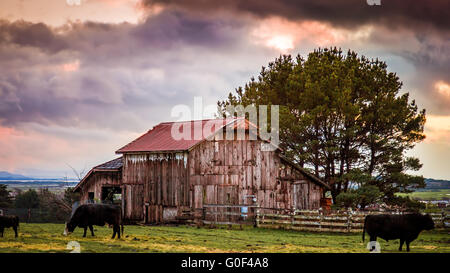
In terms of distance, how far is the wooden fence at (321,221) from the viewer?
27.4 meters

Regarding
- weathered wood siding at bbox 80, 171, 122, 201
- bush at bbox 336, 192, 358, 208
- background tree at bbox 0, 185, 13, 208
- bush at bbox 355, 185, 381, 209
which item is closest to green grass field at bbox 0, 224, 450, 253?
bush at bbox 355, 185, 381, 209

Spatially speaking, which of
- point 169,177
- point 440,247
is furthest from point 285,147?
point 440,247

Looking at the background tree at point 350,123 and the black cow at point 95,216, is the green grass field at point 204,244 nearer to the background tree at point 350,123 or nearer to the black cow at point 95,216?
the black cow at point 95,216

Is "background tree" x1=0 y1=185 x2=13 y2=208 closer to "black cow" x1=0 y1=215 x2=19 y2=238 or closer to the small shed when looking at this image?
the small shed

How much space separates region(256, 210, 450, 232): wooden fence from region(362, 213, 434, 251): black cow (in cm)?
919

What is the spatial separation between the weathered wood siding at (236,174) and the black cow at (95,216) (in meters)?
11.8

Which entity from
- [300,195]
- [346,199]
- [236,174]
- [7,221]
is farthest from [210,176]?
[7,221]

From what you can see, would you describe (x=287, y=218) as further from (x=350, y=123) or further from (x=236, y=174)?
(x=350, y=123)

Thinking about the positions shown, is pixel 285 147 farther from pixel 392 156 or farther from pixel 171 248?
pixel 171 248

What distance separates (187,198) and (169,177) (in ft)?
6.46

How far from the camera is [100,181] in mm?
37344

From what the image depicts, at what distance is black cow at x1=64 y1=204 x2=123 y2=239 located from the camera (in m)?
20.9

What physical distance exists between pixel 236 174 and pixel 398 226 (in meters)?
16.1
